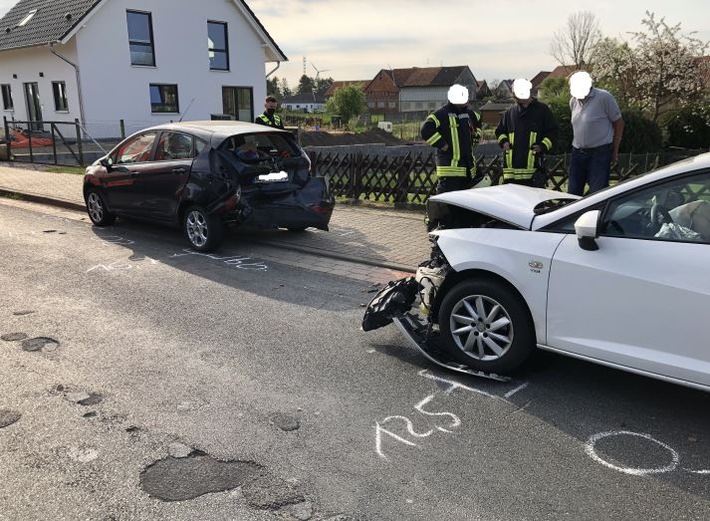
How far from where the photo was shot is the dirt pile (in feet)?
130

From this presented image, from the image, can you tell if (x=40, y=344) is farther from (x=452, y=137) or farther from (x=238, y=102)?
(x=238, y=102)

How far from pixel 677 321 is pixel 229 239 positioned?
21.1 feet

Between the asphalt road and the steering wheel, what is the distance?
1164 millimetres

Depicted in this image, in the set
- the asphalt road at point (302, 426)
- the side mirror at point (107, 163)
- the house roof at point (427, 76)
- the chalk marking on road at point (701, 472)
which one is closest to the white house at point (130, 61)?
the side mirror at point (107, 163)

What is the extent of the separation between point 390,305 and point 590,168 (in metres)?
3.52

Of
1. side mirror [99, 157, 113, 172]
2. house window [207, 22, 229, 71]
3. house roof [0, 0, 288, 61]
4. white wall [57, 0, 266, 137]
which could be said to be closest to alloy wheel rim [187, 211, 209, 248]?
side mirror [99, 157, 113, 172]

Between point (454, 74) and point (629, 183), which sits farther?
point (454, 74)

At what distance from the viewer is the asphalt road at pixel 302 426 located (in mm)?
2838

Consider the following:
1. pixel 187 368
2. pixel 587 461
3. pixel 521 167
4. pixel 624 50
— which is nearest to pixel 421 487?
pixel 587 461

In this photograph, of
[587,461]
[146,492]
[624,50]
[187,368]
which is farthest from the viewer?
[624,50]

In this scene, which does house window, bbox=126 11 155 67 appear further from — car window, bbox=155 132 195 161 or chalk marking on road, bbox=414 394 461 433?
chalk marking on road, bbox=414 394 461 433

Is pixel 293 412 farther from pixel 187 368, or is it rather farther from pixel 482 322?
pixel 482 322

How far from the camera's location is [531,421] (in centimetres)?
358

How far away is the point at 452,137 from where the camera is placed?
7.00m
